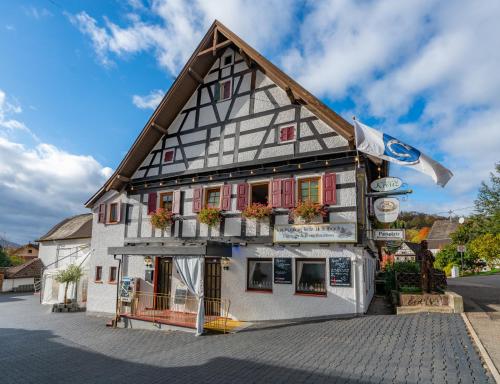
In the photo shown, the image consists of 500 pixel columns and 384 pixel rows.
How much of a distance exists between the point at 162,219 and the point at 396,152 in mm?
9617

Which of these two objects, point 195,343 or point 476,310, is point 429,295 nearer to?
point 476,310

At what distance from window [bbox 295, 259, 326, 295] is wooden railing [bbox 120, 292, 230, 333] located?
9.26 feet

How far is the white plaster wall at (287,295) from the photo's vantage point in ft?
35.5

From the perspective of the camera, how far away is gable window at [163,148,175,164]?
1566 cm

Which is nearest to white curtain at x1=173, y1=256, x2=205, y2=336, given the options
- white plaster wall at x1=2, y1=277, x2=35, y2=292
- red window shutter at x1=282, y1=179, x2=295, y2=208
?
red window shutter at x1=282, y1=179, x2=295, y2=208

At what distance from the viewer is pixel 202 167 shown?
1456 cm

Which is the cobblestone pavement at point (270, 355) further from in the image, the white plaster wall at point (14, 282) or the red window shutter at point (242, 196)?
the white plaster wall at point (14, 282)

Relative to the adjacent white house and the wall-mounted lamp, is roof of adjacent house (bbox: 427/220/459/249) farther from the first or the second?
the wall-mounted lamp

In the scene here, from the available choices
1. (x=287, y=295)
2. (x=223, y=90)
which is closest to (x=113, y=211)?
(x=223, y=90)

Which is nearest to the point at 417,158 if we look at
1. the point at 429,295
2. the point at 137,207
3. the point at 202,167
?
the point at 429,295

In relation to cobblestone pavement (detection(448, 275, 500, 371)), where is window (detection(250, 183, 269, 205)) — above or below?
above

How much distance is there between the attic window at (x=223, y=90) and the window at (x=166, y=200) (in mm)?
4841

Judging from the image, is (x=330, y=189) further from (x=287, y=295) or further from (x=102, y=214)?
(x=102, y=214)

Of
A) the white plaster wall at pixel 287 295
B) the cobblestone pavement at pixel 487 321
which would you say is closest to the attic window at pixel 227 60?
the white plaster wall at pixel 287 295
